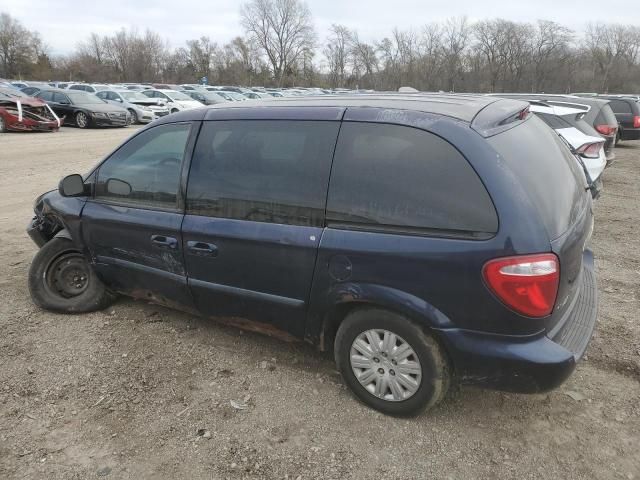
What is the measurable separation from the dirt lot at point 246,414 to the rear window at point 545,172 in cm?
113

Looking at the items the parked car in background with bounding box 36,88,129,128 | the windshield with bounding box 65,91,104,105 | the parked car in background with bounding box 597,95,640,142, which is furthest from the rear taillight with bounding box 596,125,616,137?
the windshield with bounding box 65,91,104,105

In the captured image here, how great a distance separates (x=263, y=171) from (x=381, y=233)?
83 cm

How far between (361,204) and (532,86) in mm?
75196

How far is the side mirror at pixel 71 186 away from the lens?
3613mm

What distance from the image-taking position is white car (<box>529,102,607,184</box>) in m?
7.04

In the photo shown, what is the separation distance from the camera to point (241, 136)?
9.96 ft

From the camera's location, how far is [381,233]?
8.21ft

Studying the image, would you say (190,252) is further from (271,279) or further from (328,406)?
(328,406)

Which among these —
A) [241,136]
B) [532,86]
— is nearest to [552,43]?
[532,86]

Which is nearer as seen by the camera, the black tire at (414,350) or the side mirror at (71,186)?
the black tire at (414,350)

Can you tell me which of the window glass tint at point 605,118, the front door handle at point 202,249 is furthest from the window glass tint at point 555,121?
the front door handle at point 202,249

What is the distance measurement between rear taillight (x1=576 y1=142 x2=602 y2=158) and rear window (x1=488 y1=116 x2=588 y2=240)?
4.62 metres

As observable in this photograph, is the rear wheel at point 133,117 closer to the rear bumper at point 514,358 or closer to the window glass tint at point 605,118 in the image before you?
the window glass tint at point 605,118

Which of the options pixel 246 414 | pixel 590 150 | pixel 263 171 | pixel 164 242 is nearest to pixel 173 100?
pixel 590 150
